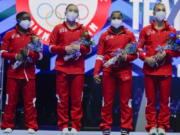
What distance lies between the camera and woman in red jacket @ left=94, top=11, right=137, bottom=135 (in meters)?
→ 6.07

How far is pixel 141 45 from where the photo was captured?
20.3ft

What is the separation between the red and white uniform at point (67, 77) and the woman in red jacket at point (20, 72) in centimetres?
37

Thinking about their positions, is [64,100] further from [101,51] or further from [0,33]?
[0,33]

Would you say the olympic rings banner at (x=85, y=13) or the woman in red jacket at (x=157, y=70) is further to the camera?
the olympic rings banner at (x=85, y=13)

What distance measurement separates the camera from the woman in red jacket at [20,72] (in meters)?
6.24

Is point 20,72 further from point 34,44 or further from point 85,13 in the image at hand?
point 85,13

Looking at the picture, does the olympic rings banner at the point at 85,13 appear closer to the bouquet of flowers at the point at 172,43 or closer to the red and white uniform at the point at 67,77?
the red and white uniform at the point at 67,77

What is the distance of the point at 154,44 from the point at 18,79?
2029 millimetres

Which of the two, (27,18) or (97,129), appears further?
(97,129)

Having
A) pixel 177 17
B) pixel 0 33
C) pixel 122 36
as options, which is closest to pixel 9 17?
pixel 0 33

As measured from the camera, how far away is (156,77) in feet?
20.0

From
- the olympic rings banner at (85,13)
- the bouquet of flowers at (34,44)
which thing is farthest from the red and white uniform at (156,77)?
the bouquet of flowers at (34,44)

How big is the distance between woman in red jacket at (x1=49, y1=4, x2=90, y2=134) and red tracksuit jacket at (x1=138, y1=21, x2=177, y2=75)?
0.81 metres

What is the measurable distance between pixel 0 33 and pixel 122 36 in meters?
2.11
